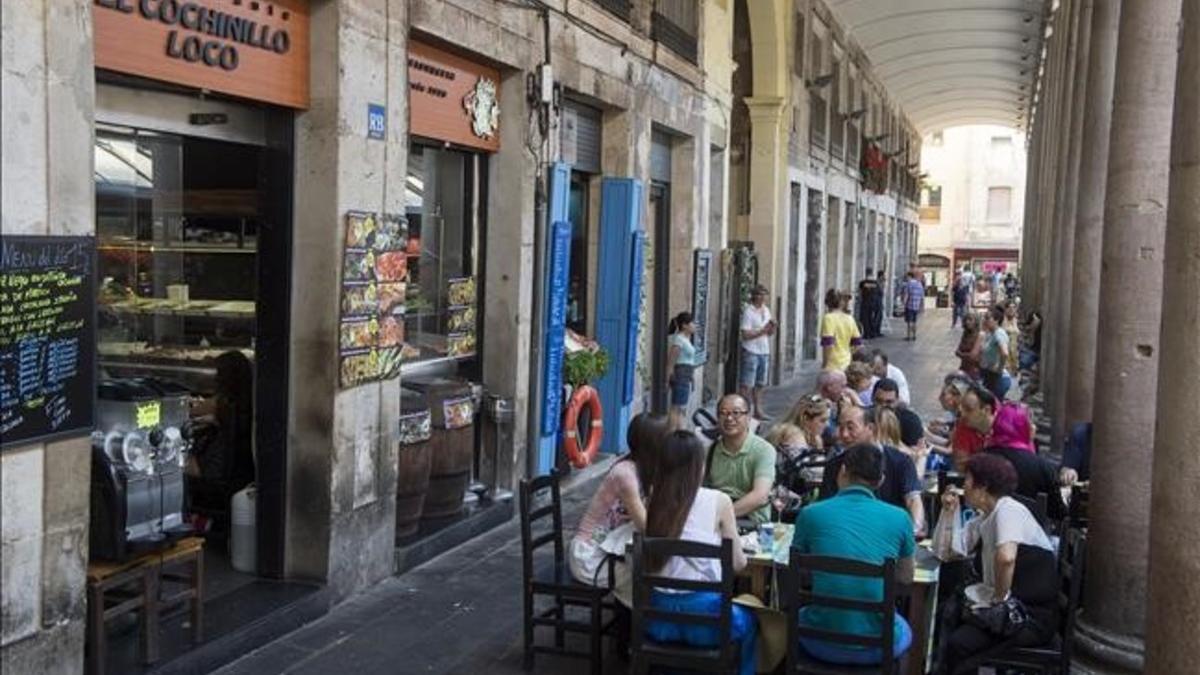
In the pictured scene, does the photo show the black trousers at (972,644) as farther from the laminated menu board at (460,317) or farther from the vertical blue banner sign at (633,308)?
the vertical blue banner sign at (633,308)

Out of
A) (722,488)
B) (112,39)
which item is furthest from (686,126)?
(112,39)

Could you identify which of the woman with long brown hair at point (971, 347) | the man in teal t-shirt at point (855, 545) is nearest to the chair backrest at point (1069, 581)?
the man in teal t-shirt at point (855, 545)

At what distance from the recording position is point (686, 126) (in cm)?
1311

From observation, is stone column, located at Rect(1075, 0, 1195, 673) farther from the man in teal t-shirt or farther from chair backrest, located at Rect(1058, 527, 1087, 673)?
the man in teal t-shirt

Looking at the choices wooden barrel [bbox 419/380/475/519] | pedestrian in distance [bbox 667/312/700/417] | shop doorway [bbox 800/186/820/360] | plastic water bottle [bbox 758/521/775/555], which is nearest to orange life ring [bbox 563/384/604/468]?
wooden barrel [bbox 419/380/475/519]

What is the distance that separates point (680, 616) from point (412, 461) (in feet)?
10.2

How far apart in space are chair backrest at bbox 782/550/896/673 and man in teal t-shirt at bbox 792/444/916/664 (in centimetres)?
4

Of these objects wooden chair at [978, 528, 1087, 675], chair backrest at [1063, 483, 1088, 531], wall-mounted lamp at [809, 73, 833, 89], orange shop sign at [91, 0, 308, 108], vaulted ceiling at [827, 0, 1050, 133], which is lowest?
wooden chair at [978, 528, 1087, 675]

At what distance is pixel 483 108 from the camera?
28.1 feet

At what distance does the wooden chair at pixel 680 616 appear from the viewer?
4570 mm

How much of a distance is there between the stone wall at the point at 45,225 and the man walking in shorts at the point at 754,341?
10.7 meters

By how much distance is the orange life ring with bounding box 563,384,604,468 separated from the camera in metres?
9.80

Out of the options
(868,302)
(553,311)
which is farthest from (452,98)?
(868,302)

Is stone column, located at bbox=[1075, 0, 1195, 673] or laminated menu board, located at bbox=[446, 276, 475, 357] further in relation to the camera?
laminated menu board, located at bbox=[446, 276, 475, 357]
